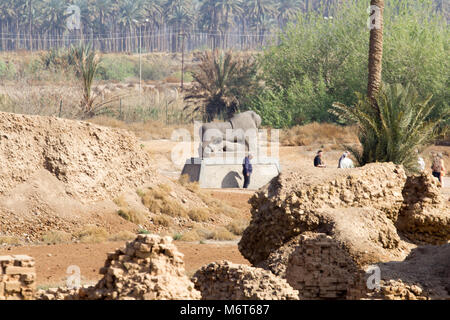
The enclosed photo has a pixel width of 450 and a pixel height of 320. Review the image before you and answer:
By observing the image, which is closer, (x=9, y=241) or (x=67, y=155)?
(x=9, y=241)

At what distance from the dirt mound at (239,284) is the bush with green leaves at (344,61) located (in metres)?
26.6

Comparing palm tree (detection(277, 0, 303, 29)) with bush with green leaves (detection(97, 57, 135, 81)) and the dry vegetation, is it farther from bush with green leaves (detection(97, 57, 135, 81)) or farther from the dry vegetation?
the dry vegetation

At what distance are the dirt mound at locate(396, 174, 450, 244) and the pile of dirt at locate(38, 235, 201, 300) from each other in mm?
4982

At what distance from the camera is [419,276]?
7.09 m

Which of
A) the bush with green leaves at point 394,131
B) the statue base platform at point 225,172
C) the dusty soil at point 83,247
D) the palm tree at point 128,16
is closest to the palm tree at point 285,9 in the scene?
the palm tree at point 128,16

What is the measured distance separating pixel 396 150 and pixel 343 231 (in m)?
8.30

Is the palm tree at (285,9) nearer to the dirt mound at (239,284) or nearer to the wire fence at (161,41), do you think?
the wire fence at (161,41)

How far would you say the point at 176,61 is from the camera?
314ft

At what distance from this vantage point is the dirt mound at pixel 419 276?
21.8 feet

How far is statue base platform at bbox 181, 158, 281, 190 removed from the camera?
23.8m

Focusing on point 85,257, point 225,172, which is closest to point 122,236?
point 85,257

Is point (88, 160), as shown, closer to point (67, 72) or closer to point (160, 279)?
point (160, 279)

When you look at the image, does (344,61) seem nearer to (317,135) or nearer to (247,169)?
(317,135)

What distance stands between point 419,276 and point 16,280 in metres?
3.62
